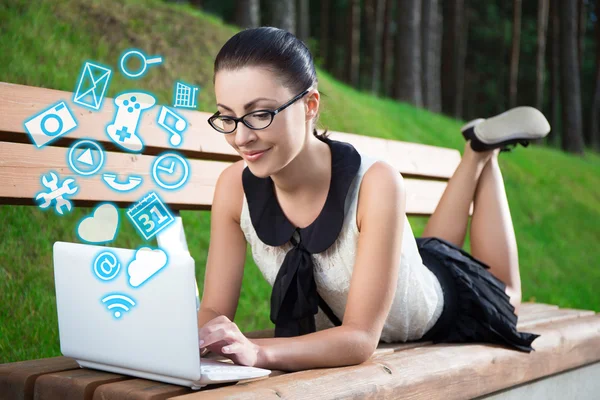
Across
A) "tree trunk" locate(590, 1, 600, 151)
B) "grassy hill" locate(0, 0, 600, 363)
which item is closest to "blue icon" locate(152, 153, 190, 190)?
"grassy hill" locate(0, 0, 600, 363)

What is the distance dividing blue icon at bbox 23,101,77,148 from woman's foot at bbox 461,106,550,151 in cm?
185

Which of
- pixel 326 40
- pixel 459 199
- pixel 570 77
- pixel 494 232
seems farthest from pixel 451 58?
pixel 494 232

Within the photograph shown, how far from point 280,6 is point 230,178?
715 centimetres

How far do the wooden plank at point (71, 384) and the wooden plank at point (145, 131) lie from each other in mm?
996

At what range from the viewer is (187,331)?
1832mm

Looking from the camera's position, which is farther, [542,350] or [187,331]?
Answer: [542,350]

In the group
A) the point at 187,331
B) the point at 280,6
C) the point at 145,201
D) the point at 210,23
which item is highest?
the point at 280,6

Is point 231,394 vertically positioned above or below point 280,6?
below

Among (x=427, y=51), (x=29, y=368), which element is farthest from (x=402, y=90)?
(x=29, y=368)

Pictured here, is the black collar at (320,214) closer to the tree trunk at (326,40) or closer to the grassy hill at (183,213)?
the grassy hill at (183,213)

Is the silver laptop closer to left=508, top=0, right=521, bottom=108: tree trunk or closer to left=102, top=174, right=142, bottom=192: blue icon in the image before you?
left=102, top=174, right=142, bottom=192: blue icon

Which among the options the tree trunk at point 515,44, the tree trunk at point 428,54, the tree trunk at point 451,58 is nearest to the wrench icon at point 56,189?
the tree trunk at point 428,54

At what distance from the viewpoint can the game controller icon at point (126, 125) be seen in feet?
9.99

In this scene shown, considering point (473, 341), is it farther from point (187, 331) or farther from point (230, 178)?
point (187, 331)
